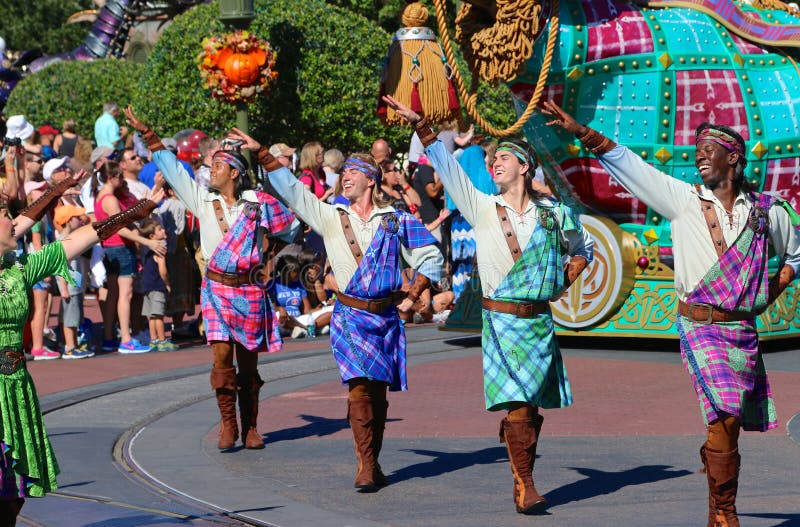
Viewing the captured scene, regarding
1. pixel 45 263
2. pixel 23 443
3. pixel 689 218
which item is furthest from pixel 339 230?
pixel 23 443

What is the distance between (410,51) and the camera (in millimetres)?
13109

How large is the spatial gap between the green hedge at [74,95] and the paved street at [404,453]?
1389 cm

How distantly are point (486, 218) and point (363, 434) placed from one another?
1278 mm

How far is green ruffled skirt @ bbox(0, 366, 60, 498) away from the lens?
564 cm

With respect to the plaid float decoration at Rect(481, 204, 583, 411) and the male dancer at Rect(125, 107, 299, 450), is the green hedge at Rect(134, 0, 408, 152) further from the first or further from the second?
the plaid float decoration at Rect(481, 204, 583, 411)

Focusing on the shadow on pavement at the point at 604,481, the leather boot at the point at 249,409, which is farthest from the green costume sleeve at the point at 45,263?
the leather boot at the point at 249,409

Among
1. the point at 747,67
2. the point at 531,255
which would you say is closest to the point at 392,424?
the point at 531,255

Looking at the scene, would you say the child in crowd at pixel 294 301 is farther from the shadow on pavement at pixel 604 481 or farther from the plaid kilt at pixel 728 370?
the plaid kilt at pixel 728 370

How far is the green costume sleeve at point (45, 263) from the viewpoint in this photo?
19.2ft

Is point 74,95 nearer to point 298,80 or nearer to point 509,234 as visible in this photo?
point 298,80

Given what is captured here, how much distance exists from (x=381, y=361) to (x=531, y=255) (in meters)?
1.07

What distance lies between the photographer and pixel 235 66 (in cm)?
1636

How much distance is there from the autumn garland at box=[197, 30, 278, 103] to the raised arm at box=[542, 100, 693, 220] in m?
10.1

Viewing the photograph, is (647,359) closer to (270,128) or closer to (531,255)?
(531,255)
